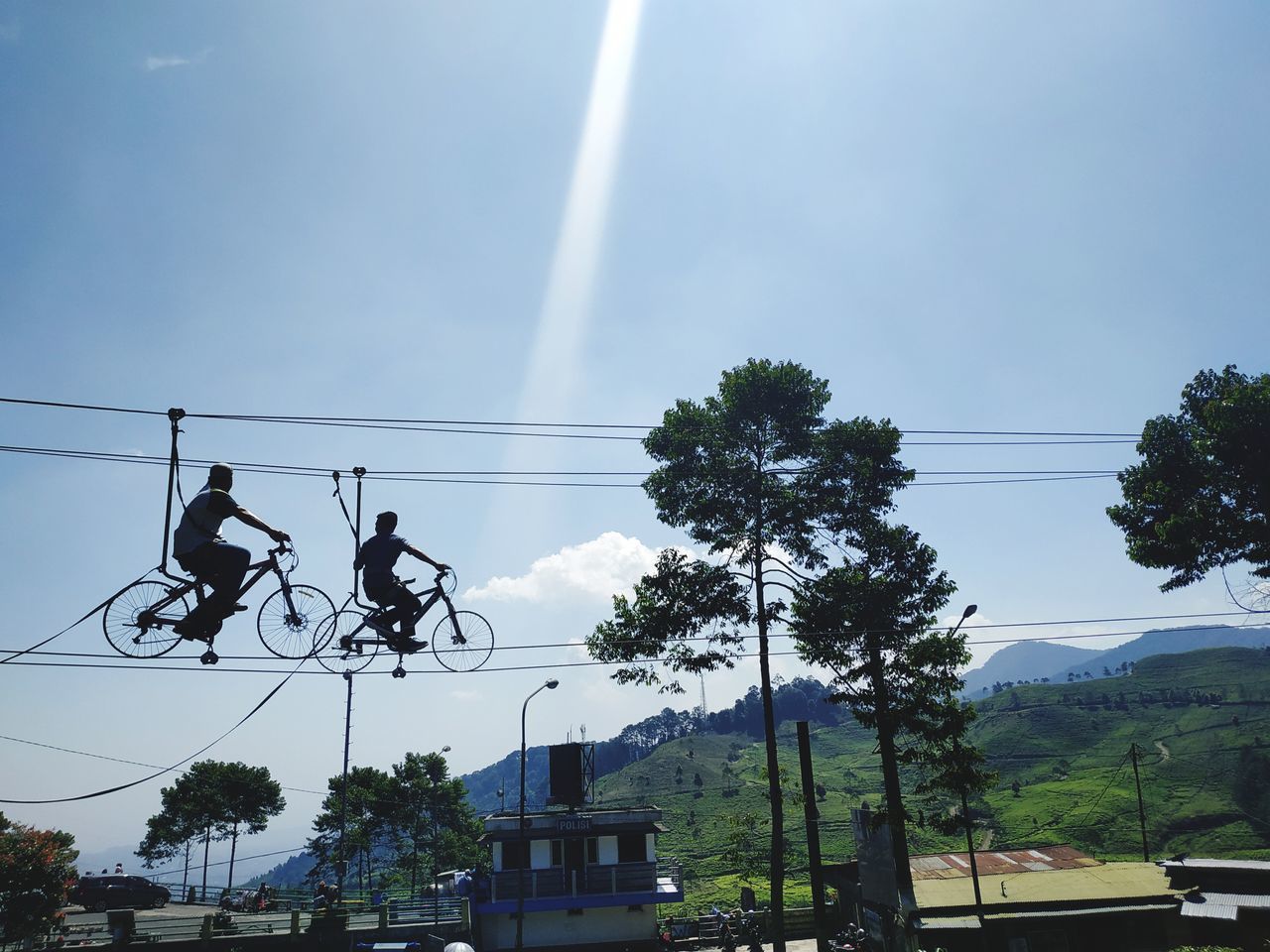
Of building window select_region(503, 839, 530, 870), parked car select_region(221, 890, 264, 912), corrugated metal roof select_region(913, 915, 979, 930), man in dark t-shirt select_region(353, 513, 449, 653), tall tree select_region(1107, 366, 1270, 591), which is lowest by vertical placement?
parked car select_region(221, 890, 264, 912)

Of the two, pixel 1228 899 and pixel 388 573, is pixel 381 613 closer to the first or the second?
pixel 388 573

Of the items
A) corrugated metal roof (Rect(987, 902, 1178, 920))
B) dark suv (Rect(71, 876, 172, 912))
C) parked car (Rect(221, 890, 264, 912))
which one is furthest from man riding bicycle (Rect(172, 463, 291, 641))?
dark suv (Rect(71, 876, 172, 912))

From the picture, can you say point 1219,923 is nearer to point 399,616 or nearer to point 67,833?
point 399,616

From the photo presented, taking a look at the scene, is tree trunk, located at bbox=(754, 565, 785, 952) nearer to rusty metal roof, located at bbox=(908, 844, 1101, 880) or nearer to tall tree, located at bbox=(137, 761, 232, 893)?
rusty metal roof, located at bbox=(908, 844, 1101, 880)

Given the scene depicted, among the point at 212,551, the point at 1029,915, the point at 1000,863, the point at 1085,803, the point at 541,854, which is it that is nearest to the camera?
the point at 212,551

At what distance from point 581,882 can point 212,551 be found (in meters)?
33.0

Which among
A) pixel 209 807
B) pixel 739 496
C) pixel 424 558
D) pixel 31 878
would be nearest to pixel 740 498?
pixel 739 496

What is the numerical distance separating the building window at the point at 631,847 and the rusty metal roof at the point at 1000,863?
12883mm

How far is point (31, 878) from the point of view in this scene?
122ft

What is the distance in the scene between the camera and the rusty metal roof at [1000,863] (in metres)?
34.3

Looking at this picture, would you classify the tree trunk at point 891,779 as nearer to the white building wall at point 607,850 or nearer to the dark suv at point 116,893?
the white building wall at point 607,850

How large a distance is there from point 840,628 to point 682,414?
31.5 feet

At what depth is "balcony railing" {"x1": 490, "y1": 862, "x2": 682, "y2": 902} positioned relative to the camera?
38.0 meters

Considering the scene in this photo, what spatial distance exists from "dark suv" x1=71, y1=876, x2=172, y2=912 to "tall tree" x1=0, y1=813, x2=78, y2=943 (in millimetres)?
2909
